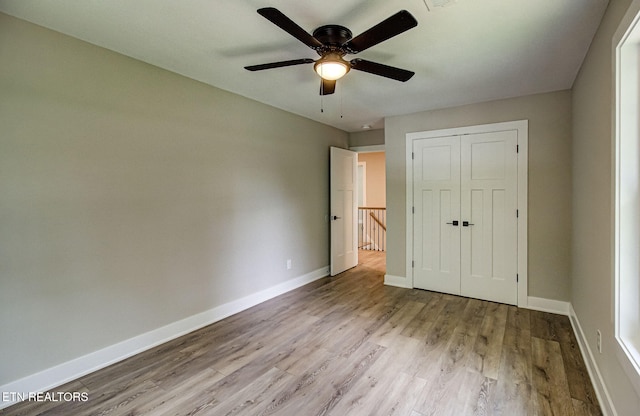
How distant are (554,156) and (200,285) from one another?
13.5 feet

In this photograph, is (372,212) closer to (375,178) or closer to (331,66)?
(375,178)

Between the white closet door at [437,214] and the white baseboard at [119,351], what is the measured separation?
2.25 meters

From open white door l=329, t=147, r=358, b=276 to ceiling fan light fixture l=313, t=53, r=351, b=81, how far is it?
280cm

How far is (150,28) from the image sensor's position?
214 cm

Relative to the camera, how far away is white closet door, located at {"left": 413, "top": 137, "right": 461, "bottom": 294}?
13.1 feet

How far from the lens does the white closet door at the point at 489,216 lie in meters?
3.64

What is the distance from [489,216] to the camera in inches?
149

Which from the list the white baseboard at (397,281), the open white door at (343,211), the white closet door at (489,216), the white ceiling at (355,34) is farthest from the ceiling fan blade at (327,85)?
the white baseboard at (397,281)

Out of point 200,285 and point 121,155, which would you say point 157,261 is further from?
point 121,155

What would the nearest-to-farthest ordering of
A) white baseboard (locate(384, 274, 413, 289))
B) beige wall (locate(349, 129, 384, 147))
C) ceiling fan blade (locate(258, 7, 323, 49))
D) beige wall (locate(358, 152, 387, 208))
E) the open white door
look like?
ceiling fan blade (locate(258, 7, 323, 49)) < white baseboard (locate(384, 274, 413, 289)) < the open white door < beige wall (locate(349, 129, 384, 147)) < beige wall (locate(358, 152, 387, 208))

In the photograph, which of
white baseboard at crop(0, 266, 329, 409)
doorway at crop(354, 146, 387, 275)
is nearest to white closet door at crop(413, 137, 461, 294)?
doorway at crop(354, 146, 387, 275)

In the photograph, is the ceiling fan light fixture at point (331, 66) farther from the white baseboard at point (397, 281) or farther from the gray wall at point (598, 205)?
the white baseboard at point (397, 281)

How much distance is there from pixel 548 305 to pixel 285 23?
396 cm

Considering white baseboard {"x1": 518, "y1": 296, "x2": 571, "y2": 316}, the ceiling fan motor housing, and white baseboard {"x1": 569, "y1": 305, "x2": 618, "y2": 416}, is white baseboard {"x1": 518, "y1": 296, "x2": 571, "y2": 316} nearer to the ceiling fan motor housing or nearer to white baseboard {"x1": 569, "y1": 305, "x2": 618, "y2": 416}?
white baseboard {"x1": 569, "y1": 305, "x2": 618, "y2": 416}
